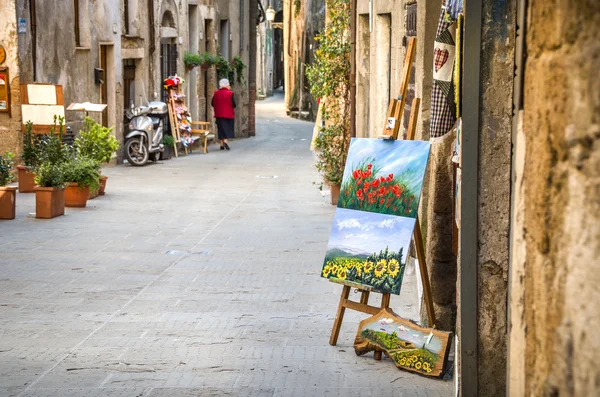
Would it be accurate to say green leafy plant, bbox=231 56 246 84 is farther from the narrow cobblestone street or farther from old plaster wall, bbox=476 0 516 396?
old plaster wall, bbox=476 0 516 396

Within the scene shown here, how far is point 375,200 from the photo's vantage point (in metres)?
6.26

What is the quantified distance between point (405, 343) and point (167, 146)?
708 inches

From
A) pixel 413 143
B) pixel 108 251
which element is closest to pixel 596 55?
pixel 413 143

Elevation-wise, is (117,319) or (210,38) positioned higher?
(210,38)

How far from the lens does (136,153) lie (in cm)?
2089

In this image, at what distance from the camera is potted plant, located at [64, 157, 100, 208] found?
13508 millimetres

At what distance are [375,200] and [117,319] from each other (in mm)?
2033

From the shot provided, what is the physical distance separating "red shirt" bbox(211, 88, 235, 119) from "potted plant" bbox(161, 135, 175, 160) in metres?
3.43

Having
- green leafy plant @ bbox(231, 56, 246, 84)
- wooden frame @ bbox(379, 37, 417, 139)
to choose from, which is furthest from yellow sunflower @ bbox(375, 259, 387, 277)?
green leafy plant @ bbox(231, 56, 246, 84)

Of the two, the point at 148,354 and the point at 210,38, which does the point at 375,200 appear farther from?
the point at 210,38

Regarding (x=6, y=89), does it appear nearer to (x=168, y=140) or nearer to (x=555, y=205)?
(x=168, y=140)

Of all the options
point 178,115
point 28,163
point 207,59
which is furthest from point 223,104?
point 28,163

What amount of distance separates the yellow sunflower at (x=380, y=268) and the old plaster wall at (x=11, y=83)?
37.2 ft

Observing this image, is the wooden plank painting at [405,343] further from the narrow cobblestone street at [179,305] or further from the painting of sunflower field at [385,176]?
the painting of sunflower field at [385,176]
